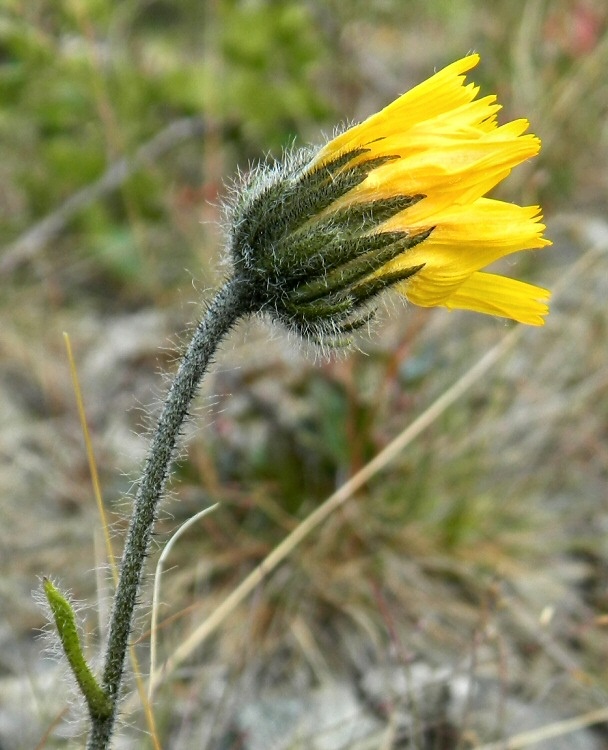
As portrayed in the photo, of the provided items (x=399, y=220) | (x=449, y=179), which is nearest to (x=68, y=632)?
(x=399, y=220)

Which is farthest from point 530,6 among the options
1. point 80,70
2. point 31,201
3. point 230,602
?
point 230,602

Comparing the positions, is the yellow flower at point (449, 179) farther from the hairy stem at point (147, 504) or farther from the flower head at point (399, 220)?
the hairy stem at point (147, 504)

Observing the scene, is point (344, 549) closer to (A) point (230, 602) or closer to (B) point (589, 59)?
(A) point (230, 602)

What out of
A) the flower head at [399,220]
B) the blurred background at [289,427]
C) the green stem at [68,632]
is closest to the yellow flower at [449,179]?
the flower head at [399,220]

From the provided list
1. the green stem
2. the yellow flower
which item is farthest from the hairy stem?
the yellow flower

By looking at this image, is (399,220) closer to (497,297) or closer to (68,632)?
(497,297)

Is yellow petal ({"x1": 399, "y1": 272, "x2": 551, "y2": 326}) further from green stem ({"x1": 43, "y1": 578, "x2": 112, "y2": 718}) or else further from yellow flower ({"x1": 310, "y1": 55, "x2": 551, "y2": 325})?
green stem ({"x1": 43, "y1": 578, "x2": 112, "y2": 718})
